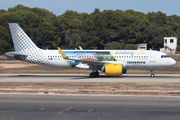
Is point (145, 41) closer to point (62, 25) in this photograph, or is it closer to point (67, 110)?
point (62, 25)

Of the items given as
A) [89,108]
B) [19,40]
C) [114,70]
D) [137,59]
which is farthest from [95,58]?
[89,108]

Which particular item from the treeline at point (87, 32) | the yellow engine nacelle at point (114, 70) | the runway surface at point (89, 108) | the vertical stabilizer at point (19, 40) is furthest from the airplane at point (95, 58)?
the treeline at point (87, 32)

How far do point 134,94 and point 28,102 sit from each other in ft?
25.1

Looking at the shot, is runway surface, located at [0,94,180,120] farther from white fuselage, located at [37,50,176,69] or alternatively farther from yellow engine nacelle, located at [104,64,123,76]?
white fuselage, located at [37,50,176,69]

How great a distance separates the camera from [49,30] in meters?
93.1

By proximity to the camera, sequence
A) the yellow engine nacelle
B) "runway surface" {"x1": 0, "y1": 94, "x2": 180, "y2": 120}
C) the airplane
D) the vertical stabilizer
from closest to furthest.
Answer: "runway surface" {"x1": 0, "y1": 94, "x2": 180, "y2": 120}, the yellow engine nacelle, the airplane, the vertical stabilizer

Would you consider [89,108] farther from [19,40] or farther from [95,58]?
[19,40]

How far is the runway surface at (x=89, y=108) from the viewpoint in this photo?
11.6 m

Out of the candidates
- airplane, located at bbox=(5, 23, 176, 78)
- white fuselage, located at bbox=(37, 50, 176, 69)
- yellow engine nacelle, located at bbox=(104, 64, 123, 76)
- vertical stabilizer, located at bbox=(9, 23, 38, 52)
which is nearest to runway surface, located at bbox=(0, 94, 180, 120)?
yellow engine nacelle, located at bbox=(104, 64, 123, 76)

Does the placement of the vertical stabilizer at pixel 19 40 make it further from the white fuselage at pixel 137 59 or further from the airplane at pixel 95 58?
the white fuselage at pixel 137 59

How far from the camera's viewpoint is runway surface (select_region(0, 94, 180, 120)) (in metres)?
11.6

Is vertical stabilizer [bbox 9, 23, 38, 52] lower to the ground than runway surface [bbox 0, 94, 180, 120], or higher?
higher

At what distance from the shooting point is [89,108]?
13383mm

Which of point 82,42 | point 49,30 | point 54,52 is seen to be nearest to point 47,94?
point 54,52
